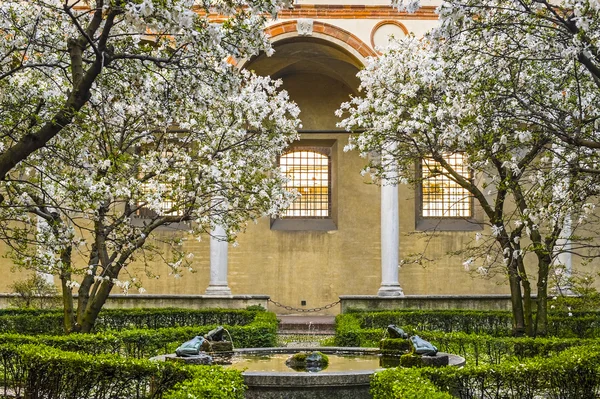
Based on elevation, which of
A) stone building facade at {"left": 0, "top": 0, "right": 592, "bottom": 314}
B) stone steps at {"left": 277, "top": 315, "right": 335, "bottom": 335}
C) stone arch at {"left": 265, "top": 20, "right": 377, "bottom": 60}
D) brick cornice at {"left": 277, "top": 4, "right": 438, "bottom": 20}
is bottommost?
stone steps at {"left": 277, "top": 315, "right": 335, "bottom": 335}

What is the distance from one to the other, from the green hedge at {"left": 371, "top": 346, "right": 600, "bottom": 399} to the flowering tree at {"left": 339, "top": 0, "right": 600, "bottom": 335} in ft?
6.59

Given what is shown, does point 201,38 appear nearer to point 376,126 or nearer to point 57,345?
point 57,345

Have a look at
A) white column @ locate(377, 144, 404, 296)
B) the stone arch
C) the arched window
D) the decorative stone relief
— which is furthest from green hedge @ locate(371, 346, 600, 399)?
the arched window

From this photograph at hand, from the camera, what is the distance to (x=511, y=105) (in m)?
10.4

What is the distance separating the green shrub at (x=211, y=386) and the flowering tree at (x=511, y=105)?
13.0 feet

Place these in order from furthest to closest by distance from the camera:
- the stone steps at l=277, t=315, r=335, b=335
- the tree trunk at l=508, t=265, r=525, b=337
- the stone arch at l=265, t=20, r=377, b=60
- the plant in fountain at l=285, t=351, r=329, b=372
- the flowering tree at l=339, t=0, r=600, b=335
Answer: the stone arch at l=265, t=20, r=377, b=60
the stone steps at l=277, t=315, r=335, b=335
the tree trunk at l=508, t=265, r=525, b=337
the plant in fountain at l=285, t=351, r=329, b=372
the flowering tree at l=339, t=0, r=600, b=335

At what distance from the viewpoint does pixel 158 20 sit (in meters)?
6.36

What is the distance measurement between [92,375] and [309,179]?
18.5m

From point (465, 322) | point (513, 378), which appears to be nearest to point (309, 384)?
point (513, 378)

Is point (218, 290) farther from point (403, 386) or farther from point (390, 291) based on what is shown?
point (403, 386)

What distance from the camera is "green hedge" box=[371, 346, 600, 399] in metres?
7.03

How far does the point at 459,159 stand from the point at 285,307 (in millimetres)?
7842

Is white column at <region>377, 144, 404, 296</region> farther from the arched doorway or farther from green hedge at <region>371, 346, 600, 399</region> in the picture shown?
green hedge at <region>371, 346, 600, 399</region>

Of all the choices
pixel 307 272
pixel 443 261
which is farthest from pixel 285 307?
pixel 443 261
